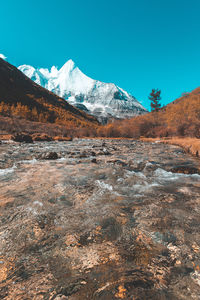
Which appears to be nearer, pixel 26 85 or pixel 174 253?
pixel 174 253

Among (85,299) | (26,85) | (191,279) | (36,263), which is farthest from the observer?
(26,85)

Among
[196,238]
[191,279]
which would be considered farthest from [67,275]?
[196,238]

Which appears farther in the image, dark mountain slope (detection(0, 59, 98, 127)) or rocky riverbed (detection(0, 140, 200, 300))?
dark mountain slope (detection(0, 59, 98, 127))

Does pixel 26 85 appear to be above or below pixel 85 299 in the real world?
above

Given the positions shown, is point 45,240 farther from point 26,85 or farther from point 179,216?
point 26,85

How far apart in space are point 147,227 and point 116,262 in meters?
0.89

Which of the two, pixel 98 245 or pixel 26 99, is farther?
pixel 26 99

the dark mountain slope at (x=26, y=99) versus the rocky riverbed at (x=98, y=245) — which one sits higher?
the dark mountain slope at (x=26, y=99)

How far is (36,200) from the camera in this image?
3201mm

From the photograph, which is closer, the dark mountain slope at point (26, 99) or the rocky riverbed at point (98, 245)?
the rocky riverbed at point (98, 245)

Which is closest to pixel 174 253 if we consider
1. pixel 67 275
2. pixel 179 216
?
pixel 179 216

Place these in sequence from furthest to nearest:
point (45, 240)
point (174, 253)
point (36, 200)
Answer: point (36, 200)
point (45, 240)
point (174, 253)

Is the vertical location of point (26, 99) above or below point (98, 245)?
above

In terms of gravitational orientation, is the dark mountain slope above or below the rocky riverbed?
above
